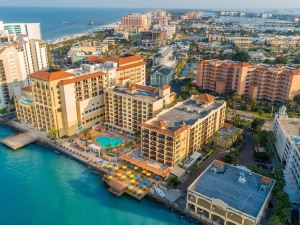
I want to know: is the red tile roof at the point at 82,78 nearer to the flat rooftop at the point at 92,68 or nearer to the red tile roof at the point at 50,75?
the red tile roof at the point at 50,75

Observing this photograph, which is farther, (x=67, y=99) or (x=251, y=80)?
(x=251, y=80)

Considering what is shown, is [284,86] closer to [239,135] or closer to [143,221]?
[239,135]

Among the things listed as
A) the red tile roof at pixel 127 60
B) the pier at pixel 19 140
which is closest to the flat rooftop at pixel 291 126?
the red tile roof at pixel 127 60

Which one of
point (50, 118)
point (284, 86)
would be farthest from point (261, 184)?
point (284, 86)

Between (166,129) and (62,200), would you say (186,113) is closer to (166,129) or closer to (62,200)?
(166,129)

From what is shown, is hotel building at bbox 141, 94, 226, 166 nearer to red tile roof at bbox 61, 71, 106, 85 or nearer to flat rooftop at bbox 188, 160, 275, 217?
flat rooftop at bbox 188, 160, 275, 217

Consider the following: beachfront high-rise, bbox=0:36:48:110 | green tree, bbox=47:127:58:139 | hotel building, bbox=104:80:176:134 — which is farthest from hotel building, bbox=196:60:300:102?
beachfront high-rise, bbox=0:36:48:110

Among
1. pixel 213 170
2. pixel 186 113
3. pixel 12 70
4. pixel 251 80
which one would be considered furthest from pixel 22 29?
pixel 213 170
